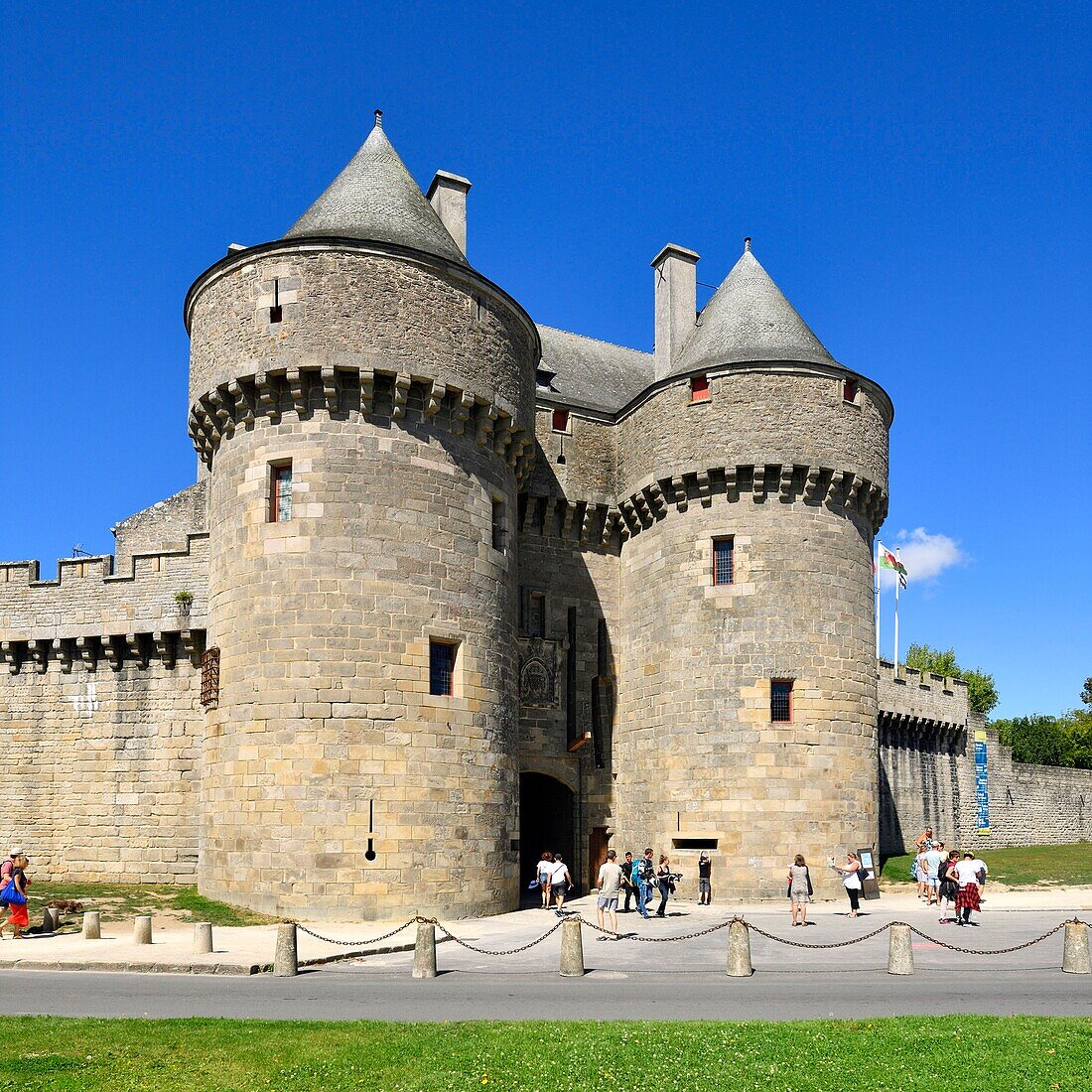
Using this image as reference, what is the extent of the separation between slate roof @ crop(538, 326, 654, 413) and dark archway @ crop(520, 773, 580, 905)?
10.0 m

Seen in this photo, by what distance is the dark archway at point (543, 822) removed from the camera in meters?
28.3

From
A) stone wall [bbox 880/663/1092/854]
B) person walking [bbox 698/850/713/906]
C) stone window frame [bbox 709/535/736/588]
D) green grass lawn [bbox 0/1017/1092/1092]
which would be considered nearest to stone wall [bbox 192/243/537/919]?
person walking [bbox 698/850/713/906]

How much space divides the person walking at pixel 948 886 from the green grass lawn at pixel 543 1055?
444 inches

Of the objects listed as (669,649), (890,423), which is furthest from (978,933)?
(890,423)

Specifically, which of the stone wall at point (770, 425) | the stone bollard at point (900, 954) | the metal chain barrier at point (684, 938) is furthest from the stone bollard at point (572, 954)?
the stone wall at point (770, 425)

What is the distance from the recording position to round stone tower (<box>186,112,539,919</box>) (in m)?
20.4

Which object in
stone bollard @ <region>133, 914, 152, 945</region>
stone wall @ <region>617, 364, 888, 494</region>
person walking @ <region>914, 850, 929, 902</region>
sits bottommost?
person walking @ <region>914, 850, 929, 902</region>

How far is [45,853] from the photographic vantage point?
25.1 m

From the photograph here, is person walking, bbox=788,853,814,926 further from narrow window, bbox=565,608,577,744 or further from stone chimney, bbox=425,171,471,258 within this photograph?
stone chimney, bbox=425,171,471,258

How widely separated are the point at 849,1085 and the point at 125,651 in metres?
20.7

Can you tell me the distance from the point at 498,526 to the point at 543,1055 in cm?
1532

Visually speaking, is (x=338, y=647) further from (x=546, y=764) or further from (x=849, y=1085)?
(x=849, y=1085)

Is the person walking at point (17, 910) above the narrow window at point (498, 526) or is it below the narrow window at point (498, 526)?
below

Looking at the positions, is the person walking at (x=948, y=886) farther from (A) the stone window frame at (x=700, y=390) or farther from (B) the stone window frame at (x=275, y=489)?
(B) the stone window frame at (x=275, y=489)
